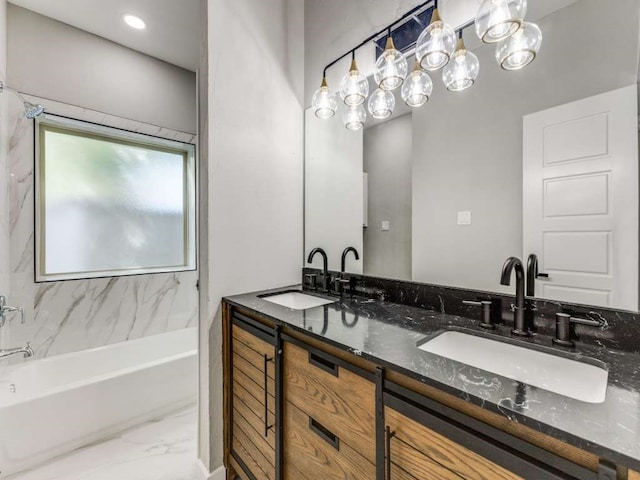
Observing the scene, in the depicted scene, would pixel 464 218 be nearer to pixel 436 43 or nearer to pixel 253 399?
pixel 436 43

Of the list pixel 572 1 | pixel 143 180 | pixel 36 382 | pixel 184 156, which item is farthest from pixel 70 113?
pixel 572 1

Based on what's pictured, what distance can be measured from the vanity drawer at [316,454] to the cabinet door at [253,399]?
10 cm

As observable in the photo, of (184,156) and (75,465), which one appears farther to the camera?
(184,156)

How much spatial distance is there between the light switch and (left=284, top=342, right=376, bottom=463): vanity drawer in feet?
2.79

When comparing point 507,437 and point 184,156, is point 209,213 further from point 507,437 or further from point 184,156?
point 184,156

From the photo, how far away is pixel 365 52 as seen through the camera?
1711 millimetres

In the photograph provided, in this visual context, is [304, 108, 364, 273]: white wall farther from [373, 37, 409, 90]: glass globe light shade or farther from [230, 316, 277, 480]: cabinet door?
[230, 316, 277, 480]: cabinet door

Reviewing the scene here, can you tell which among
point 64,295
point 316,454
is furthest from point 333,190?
point 64,295

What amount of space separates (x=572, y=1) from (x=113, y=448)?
321 cm

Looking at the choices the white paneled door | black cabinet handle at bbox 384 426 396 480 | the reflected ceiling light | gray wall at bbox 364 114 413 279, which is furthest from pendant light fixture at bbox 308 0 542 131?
the reflected ceiling light

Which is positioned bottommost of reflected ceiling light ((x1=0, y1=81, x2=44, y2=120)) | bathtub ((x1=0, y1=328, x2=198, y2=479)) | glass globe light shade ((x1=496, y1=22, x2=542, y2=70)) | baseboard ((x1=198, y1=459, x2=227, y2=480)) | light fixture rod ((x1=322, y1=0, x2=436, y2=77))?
baseboard ((x1=198, y1=459, x2=227, y2=480))

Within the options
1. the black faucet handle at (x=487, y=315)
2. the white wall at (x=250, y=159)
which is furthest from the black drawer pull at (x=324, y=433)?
the white wall at (x=250, y=159)

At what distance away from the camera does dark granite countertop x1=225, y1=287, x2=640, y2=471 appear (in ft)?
1.66

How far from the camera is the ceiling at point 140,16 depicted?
2.02 meters
